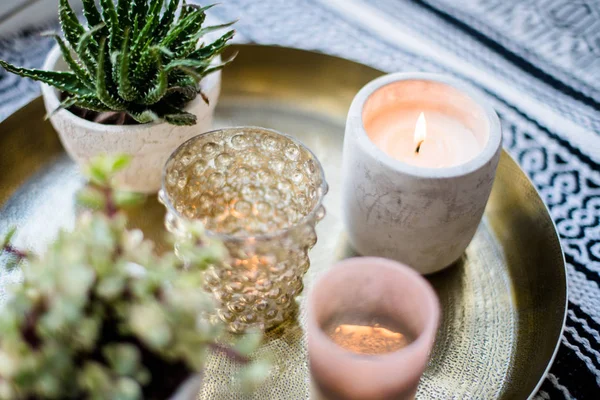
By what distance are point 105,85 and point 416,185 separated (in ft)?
0.78

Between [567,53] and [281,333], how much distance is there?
0.57 m

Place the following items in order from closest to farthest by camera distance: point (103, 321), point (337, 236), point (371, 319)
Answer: point (103, 321)
point (371, 319)
point (337, 236)

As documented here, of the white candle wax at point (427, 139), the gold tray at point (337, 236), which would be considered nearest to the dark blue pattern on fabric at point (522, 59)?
the gold tray at point (337, 236)

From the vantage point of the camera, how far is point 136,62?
485 millimetres

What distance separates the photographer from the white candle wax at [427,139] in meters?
0.51

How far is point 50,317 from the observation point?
Result: 0.89 feet

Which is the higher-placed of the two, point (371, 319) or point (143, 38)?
point (143, 38)

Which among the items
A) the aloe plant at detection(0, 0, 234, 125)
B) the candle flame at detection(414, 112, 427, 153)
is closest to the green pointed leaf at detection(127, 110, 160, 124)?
the aloe plant at detection(0, 0, 234, 125)

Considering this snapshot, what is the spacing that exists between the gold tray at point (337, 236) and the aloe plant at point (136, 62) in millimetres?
107

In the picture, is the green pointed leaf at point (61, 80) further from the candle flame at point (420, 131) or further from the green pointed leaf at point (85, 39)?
the candle flame at point (420, 131)

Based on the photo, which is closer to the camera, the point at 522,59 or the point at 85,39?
the point at 85,39

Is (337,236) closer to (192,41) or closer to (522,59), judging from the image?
(192,41)

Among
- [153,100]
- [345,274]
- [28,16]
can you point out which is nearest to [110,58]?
[153,100]

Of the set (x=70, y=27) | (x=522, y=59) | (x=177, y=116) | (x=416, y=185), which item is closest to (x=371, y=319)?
(x=416, y=185)
